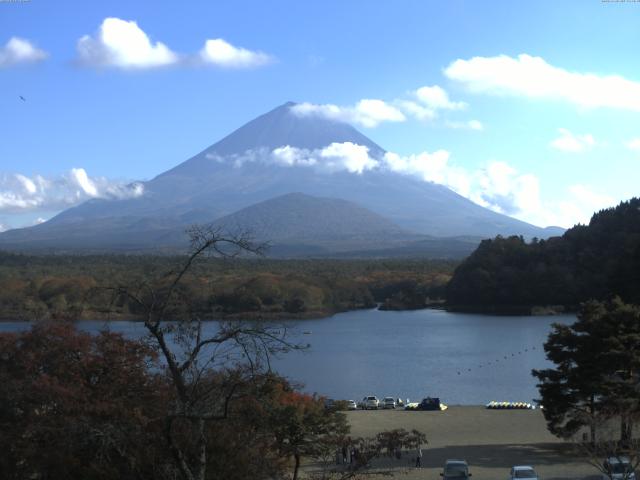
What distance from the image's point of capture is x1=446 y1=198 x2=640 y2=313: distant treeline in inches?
1681

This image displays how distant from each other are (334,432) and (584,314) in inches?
174

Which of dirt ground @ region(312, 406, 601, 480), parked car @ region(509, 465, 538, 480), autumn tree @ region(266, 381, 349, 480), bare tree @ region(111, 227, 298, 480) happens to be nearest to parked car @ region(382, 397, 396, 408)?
dirt ground @ region(312, 406, 601, 480)

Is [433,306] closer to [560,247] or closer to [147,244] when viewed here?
[560,247]

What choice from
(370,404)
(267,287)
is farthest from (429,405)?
(267,287)

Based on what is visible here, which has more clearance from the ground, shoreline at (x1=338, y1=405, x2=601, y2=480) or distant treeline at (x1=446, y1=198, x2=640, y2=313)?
distant treeline at (x1=446, y1=198, x2=640, y2=313)

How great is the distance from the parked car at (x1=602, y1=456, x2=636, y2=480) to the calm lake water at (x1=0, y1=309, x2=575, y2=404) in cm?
638

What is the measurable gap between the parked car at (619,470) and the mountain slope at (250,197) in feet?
408

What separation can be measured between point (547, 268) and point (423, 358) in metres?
18.3

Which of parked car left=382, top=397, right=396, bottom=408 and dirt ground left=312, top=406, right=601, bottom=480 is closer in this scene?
dirt ground left=312, top=406, right=601, bottom=480

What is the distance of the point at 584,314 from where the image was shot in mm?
12328

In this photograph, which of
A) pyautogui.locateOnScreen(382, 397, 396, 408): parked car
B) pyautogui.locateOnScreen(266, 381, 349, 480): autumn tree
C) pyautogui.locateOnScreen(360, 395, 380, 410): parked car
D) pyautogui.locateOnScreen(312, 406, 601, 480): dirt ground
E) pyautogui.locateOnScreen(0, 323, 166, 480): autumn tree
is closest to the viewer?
pyautogui.locateOnScreen(0, 323, 166, 480): autumn tree

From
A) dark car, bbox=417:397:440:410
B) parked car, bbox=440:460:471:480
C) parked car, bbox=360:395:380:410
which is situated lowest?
parked car, bbox=360:395:380:410

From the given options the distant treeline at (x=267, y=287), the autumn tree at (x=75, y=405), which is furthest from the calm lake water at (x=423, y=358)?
the autumn tree at (x=75, y=405)

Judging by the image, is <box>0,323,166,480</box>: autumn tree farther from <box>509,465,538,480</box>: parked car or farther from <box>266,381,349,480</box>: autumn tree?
<box>509,465,538,480</box>: parked car
